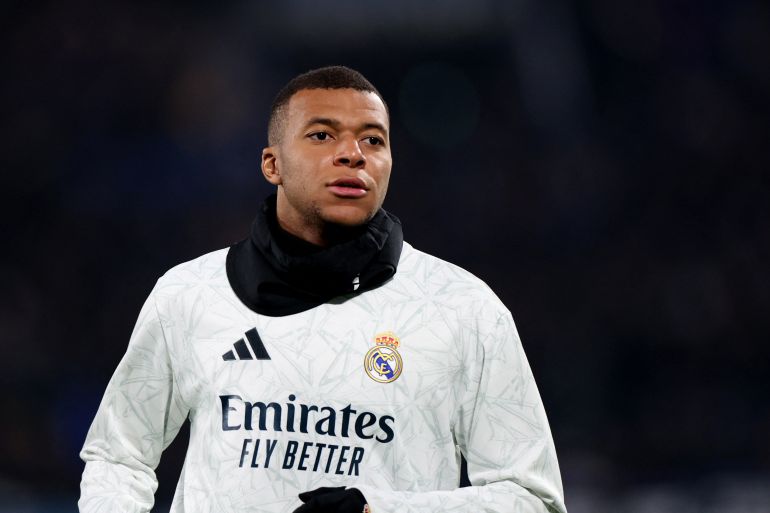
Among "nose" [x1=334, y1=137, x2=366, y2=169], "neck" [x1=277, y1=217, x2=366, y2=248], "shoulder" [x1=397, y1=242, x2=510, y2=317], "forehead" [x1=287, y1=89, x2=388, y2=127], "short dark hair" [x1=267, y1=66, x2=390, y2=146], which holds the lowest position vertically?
"shoulder" [x1=397, y1=242, x2=510, y2=317]

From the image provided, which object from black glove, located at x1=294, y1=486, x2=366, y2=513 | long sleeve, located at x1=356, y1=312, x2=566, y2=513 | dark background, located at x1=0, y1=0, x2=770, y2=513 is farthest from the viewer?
dark background, located at x1=0, y1=0, x2=770, y2=513

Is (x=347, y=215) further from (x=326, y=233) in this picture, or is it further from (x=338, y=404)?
(x=338, y=404)

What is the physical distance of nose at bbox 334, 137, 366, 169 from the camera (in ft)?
6.59

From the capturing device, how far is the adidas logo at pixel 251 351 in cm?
199

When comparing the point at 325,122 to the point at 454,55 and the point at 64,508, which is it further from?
the point at 454,55

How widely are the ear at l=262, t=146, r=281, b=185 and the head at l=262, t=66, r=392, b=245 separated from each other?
0.02m

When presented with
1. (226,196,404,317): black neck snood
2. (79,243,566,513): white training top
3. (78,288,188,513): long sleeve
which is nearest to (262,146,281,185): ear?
(226,196,404,317): black neck snood

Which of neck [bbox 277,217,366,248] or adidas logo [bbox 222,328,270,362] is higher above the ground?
neck [bbox 277,217,366,248]

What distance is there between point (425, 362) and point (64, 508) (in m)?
2.52

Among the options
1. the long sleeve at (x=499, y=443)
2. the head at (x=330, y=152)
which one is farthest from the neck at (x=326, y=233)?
the long sleeve at (x=499, y=443)

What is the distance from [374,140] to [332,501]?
711mm

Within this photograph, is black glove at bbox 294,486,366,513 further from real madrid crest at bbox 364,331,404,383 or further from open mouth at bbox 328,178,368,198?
open mouth at bbox 328,178,368,198

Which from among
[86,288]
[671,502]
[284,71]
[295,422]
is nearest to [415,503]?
[295,422]

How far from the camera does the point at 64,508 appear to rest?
4.02 metres
